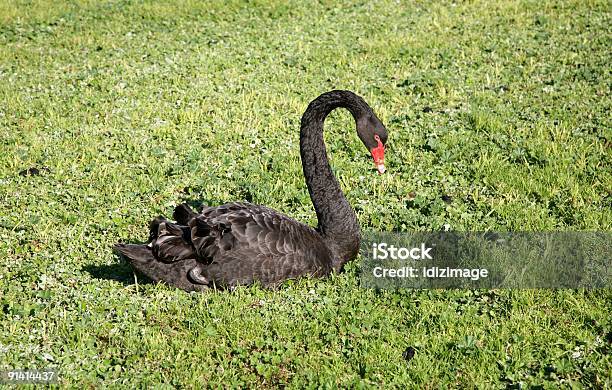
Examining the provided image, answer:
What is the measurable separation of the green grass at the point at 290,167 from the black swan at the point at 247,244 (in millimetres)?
172

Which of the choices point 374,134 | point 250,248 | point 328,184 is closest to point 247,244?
point 250,248

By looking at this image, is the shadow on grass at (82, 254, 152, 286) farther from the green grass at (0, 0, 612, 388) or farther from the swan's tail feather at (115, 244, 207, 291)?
the swan's tail feather at (115, 244, 207, 291)

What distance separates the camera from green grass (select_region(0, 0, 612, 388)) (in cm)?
559

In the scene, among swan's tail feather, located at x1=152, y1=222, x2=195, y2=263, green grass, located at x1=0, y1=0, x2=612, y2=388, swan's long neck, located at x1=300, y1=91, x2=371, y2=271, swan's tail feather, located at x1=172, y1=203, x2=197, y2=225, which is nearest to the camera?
green grass, located at x1=0, y1=0, x2=612, y2=388

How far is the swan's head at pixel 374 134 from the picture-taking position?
6715 mm

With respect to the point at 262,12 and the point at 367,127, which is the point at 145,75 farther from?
the point at 367,127

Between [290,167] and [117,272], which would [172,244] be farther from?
[290,167]

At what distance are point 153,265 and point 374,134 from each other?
223 cm

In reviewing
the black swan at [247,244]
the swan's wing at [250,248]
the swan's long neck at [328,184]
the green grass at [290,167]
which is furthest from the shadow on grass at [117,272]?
the swan's long neck at [328,184]

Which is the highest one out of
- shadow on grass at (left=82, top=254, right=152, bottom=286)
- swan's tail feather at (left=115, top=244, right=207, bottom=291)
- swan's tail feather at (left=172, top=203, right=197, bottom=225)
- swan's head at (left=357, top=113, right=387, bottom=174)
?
swan's head at (left=357, top=113, right=387, bottom=174)

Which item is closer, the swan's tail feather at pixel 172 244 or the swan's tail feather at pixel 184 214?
the swan's tail feather at pixel 172 244

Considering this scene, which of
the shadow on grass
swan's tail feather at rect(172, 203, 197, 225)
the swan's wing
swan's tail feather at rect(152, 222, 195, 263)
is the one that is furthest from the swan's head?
the shadow on grass

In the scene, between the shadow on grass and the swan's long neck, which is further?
the swan's long neck

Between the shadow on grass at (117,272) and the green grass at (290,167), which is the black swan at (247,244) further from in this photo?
the shadow on grass at (117,272)
